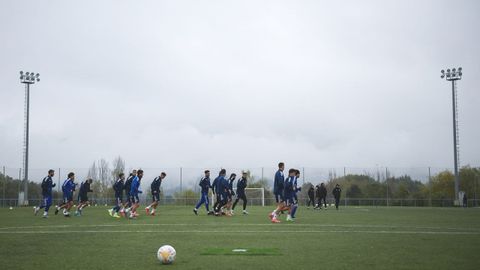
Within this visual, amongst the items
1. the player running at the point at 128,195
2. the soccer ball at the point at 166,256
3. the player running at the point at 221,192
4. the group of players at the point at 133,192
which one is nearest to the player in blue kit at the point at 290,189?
the group of players at the point at 133,192

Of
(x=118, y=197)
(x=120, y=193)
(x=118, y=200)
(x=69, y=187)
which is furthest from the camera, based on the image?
(x=69, y=187)

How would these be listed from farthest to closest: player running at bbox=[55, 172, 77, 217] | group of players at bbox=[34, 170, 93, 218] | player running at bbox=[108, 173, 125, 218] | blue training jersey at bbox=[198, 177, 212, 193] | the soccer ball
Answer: blue training jersey at bbox=[198, 177, 212, 193] < player running at bbox=[55, 172, 77, 217] < player running at bbox=[108, 173, 125, 218] < group of players at bbox=[34, 170, 93, 218] < the soccer ball

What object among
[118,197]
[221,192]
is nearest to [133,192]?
[118,197]

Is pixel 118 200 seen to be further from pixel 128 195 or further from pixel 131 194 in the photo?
pixel 131 194

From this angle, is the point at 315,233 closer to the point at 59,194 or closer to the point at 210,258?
the point at 210,258

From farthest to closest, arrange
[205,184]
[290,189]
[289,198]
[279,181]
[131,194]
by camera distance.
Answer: [205,184]
[131,194]
[279,181]
[289,198]
[290,189]

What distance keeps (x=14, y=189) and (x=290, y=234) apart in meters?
45.8

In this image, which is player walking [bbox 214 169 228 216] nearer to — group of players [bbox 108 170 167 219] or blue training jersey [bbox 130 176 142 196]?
group of players [bbox 108 170 167 219]

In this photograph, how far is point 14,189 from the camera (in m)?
52.1

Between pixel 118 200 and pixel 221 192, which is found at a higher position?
pixel 221 192

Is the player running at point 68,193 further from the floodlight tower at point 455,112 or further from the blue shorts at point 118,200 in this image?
the floodlight tower at point 455,112

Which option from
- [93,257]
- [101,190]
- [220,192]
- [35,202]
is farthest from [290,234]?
[101,190]

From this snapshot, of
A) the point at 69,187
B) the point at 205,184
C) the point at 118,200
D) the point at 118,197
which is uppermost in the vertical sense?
the point at 205,184

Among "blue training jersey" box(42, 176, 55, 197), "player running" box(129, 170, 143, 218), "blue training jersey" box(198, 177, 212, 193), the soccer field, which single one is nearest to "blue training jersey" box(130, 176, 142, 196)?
"player running" box(129, 170, 143, 218)
